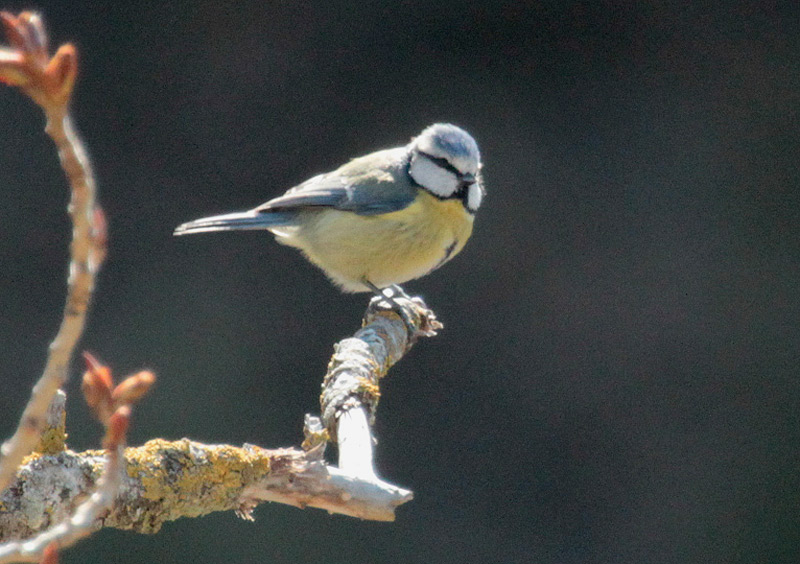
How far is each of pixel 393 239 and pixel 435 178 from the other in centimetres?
18

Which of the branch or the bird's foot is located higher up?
the bird's foot

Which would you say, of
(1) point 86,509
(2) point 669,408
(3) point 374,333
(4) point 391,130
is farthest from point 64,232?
(1) point 86,509

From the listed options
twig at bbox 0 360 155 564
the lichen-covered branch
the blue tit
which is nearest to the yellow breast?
the blue tit

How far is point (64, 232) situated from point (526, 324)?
5.24 feet

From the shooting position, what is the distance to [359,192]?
241 centimetres

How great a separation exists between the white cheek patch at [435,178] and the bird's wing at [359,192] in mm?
34

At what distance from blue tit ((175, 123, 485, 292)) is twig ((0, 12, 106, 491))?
1772 millimetres

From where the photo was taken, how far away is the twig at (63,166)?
522mm

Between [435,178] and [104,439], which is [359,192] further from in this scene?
[104,439]

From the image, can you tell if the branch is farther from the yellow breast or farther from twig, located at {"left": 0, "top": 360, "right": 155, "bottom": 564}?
the yellow breast

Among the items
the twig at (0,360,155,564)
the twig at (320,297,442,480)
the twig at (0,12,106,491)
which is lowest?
the twig at (0,360,155,564)

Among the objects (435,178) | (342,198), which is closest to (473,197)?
(435,178)

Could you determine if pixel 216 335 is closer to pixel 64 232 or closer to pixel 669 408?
pixel 64 232

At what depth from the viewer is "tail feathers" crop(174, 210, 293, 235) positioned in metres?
2.38
